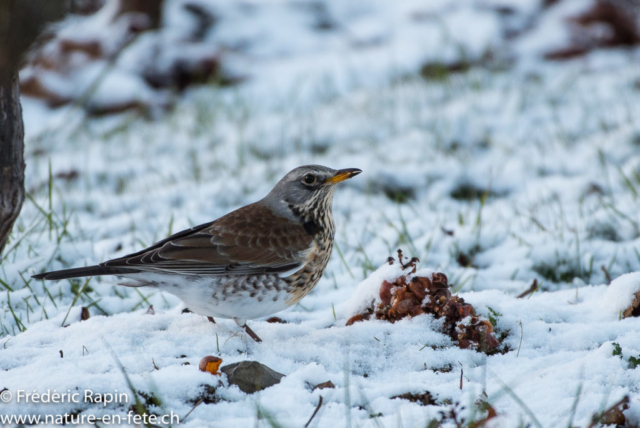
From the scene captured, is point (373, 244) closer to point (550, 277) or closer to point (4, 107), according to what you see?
point (550, 277)

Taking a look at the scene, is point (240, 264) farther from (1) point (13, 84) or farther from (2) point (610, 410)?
(2) point (610, 410)

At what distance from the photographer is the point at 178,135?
8.43 metres

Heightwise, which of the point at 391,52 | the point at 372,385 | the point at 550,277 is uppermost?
the point at 391,52

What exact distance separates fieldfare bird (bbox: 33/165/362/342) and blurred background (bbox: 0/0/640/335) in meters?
0.60

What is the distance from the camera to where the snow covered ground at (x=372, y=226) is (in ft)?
9.30

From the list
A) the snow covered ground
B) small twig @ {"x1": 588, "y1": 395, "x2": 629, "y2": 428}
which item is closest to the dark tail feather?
the snow covered ground

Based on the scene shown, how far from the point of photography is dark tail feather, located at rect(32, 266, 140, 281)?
3.29 meters

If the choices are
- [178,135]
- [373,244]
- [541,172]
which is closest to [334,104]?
[178,135]

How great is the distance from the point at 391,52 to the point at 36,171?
240 inches

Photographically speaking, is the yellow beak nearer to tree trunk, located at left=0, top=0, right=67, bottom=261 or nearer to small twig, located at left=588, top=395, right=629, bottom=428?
tree trunk, located at left=0, top=0, right=67, bottom=261

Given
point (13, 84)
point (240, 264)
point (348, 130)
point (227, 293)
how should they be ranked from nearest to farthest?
point (13, 84) → point (227, 293) → point (240, 264) → point (348, 130)

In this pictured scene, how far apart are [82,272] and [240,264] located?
0.82m

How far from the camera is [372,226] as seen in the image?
557 centimetres

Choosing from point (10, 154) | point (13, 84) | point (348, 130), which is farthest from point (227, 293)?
point (348, 130)
